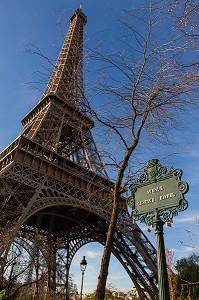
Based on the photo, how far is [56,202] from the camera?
25.8 metres

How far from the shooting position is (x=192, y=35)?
5.01 meters

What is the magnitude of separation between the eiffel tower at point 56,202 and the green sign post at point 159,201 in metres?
11.9

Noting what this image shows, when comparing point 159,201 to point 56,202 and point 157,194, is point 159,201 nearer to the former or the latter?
point 157,194

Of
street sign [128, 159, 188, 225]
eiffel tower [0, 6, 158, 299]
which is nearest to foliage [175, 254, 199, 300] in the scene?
eiffel tower [0, 6, 158, 299]

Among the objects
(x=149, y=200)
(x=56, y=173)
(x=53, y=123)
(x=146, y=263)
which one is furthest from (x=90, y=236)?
(x=149, y=200)

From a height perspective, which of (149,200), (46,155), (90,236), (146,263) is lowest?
(149,200)

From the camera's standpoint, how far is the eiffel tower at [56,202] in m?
23.3

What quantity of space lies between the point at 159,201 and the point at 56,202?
69.2 feet

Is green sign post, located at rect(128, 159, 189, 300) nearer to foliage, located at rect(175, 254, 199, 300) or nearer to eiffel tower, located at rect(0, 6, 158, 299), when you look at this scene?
Result: eiffel tower, located at rect(0, 6, 158, 299)

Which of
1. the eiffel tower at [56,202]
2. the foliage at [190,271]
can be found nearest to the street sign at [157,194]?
the eiffel tower at [56,202]

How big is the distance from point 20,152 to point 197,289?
2650 cm

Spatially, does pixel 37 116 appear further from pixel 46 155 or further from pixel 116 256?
pixel 116 256

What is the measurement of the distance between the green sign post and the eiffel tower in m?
11.9

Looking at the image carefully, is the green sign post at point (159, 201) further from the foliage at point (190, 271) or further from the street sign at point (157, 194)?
the foliage at point (190, 271)
